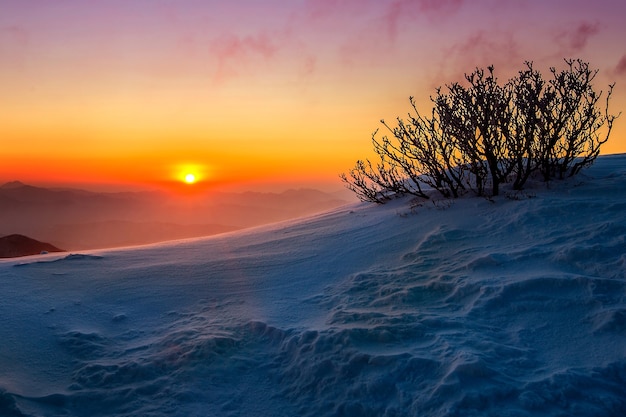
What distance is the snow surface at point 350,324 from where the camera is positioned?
8.50 feet

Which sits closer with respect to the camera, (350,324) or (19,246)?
(350,324)

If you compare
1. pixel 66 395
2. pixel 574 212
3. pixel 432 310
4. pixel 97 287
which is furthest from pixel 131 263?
pixel 574 212

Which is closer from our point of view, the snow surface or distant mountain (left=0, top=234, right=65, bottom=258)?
the snow surface

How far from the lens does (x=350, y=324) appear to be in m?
3.29

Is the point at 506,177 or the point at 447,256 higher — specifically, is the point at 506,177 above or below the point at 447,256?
above

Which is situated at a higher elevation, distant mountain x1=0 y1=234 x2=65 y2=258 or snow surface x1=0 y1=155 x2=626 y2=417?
distant mountain x1=0 y1=234 x2=65 y2=258

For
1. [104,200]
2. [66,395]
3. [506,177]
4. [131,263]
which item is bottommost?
[66,395]

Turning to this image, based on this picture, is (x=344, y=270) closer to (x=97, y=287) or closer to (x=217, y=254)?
(x=217, y=254)

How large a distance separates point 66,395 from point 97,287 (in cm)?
173

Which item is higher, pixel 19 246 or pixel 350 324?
pixel 19 246

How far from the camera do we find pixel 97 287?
171 inches

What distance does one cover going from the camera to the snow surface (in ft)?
8.50

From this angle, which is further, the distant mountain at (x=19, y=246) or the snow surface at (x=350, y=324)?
the distant mountain at (x=19, y=246)

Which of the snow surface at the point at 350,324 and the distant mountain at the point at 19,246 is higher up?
the distant mountain at the point at 19,246
